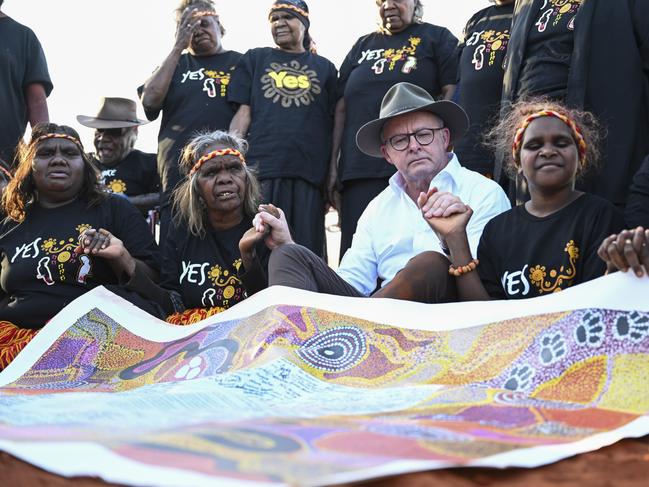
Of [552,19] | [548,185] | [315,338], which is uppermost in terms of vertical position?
[552,19]

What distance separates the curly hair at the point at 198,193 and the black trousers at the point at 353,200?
0.66 meters

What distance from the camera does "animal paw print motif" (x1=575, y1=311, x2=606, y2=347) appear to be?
2.51 m

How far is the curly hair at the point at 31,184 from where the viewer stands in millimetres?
4629

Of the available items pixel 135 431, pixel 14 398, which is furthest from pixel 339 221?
pixel 135 431

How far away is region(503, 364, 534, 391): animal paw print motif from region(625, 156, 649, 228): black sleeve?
40.4 inches

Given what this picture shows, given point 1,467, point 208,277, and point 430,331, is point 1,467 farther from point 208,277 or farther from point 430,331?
point 208,277

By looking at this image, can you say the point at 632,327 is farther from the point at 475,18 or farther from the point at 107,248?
the point at 475,18

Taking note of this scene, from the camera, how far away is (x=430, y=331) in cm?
286

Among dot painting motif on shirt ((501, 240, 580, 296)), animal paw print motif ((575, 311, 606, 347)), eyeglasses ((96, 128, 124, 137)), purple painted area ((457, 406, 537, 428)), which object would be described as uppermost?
eyeglasses ((96, 128, 124, 137))

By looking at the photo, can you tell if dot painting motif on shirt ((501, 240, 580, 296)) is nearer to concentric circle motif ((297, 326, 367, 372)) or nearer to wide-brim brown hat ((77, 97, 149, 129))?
concentric circle motif ((297, 326, 367, 372))

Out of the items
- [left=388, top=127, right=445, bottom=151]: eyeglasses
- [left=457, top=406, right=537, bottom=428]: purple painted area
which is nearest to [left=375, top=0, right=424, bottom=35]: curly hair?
[left=388, top=127, right=445, bottom=151]: eyeglasses

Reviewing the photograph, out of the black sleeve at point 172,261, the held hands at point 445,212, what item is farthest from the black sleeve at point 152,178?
the held hands at point 445,212

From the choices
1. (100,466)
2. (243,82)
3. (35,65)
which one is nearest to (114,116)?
(35,65)

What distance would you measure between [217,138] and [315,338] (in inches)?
74.1
